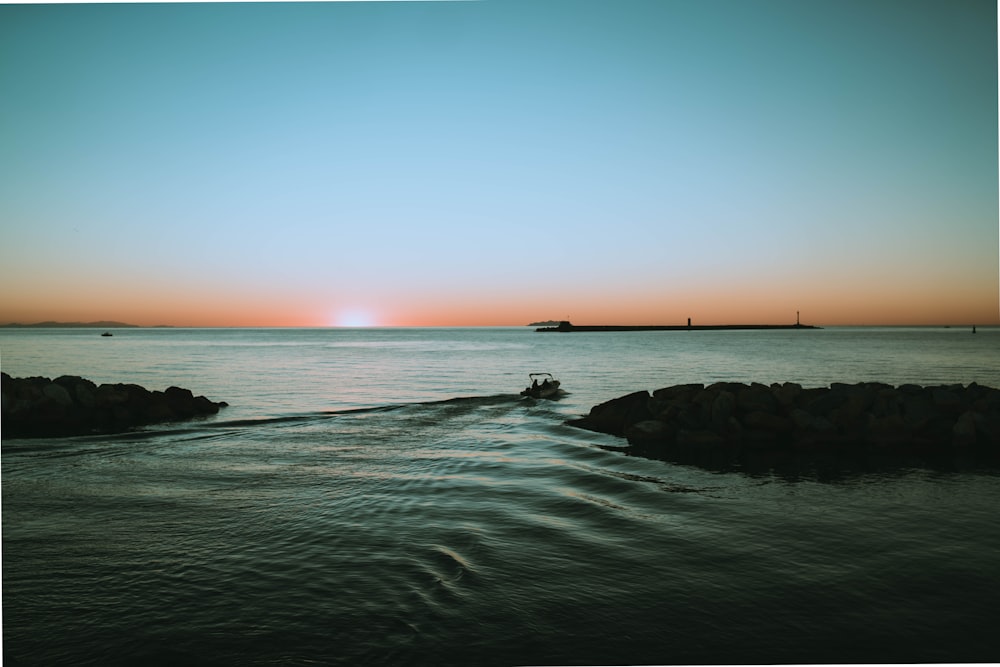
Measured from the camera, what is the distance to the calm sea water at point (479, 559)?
19.0 feet

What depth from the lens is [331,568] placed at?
7562mm

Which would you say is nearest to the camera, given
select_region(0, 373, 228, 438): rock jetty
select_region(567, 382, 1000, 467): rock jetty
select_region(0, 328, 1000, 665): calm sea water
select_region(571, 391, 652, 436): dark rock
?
select_region(0, 328, 1000, 665): calm sea water

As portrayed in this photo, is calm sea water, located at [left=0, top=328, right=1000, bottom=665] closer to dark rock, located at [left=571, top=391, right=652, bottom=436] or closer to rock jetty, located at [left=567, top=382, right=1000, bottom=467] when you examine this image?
A: rock jetty, located at [left=567, top=382, right=1000, bottom=467]

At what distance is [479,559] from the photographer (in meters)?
7.99

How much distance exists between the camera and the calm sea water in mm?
5781

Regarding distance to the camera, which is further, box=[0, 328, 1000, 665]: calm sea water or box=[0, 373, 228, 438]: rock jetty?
box=[0, 373, 228, 438]: rock jetty

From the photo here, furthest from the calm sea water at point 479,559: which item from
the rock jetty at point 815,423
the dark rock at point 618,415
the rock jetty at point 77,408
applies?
the rock jetty at point 77,408

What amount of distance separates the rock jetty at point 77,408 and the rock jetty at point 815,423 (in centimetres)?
1831

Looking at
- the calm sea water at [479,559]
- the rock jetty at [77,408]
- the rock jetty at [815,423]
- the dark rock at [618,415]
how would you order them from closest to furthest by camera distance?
the calm sea water at [479,559] → the rock jetty at [815,423] → the dark rock at [618,415] → the rock jetty at [77,408]

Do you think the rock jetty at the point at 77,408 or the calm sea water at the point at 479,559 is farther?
the rock jetty at the point at 77,408

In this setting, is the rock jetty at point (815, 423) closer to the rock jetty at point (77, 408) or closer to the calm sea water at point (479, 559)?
the calm sea water at point (479, 559)

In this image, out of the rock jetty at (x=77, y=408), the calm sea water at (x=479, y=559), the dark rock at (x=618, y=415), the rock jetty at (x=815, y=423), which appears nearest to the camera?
the calm sea water at (x=479, y=559)

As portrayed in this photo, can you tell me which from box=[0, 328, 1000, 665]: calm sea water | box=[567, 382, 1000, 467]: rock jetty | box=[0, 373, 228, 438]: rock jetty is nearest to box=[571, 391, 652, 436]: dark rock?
box=[567, 382, 1000, 467]: rock jetty

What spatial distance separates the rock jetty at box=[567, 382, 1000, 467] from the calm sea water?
8.24 feet
